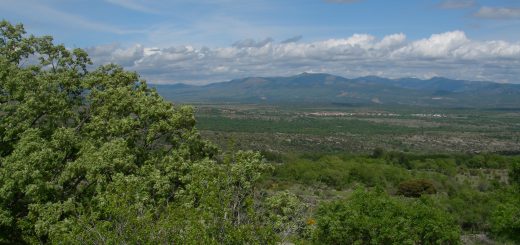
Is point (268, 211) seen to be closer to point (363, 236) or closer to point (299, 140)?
point (363, 236)

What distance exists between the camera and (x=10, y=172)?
744 inches

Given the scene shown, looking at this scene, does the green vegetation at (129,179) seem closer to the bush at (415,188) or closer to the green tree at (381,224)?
the green tree at (381,224)

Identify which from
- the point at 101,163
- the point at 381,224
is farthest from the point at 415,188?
the point at 101,163

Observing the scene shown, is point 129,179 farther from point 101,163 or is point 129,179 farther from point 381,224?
point 381,224

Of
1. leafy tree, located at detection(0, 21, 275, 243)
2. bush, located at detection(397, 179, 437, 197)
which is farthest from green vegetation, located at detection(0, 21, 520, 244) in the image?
bush, located at detection(397, 179, 437, 197)

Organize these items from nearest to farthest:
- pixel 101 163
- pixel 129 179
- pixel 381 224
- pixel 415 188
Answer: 1. pixel 129 179
2. pixel 101 163
3. pixel 381 224
4. pixel 415 188

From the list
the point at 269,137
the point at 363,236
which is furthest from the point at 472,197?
the point at 269,137

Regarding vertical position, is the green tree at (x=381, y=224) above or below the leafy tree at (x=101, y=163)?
below

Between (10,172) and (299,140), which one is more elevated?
(10,172)

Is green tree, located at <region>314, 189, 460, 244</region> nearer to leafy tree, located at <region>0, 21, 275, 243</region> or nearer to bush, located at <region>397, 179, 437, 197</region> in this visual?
leafy tree, located at <region>0, 21, 275, 243</region>

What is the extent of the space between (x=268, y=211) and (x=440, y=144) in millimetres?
173597

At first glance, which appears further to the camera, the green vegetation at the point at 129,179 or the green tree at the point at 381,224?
the green tree at the point at 381,224

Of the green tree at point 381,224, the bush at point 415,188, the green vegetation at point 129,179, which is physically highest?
the green vegetation at point 129,179

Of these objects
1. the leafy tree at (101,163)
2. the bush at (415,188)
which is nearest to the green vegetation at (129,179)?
the leafy tree at (101,163)
